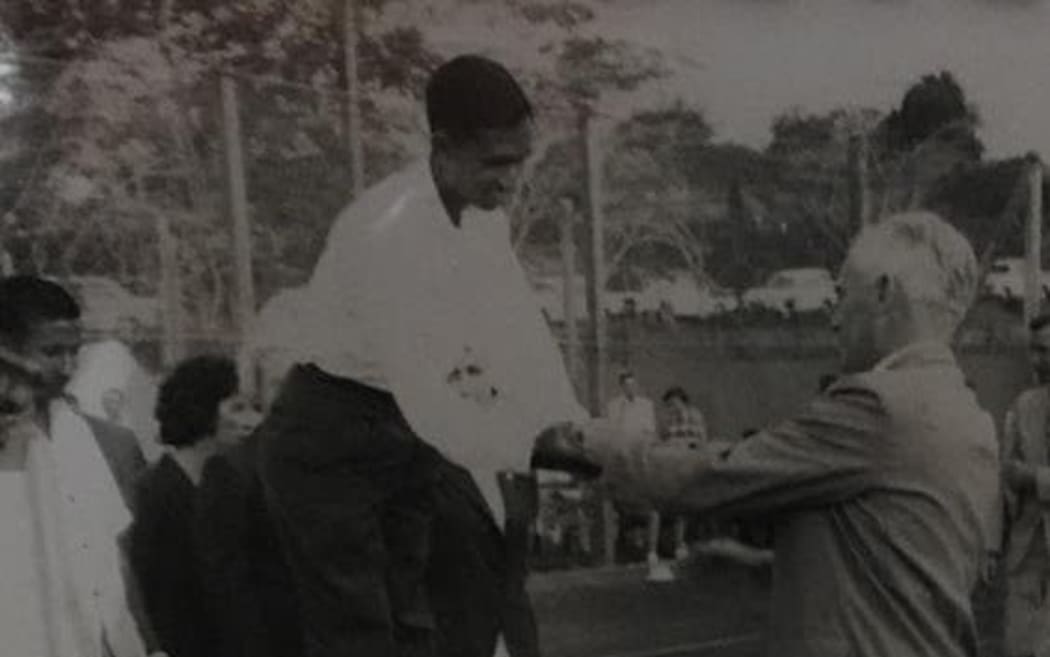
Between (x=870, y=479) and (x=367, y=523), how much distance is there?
54cm

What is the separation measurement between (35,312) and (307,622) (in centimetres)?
36

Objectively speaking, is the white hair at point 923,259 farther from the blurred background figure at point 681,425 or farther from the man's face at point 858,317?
the blurred background figure at point 681,425

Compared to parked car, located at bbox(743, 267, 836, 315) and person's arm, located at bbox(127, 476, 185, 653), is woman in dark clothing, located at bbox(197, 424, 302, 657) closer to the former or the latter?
person's arm, located at bbox(127, 476, 185, 653)

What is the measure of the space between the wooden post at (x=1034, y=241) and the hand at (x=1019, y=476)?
0.56 ft

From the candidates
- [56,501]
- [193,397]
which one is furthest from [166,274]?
[56,501]

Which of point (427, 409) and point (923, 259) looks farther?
point (923, 259)

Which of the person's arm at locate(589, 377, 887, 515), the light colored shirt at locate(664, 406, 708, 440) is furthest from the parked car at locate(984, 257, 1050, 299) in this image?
the light colored shirt at locate(664, 406, 708, 440)

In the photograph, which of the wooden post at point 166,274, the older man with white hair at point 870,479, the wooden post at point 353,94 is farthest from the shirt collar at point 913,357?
the wooden post at point 166,274

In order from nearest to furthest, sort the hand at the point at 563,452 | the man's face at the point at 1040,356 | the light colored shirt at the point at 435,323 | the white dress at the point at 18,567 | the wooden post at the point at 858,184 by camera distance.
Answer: the white dress at the point at 18,567, the light colored shirt at the point at 435,323, the hand at the point at 563,452, the wooden post at the point at 858,184, the man's face at the point at 1040,356

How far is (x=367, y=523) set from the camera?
1.71 metres

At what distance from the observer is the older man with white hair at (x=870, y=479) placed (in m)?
1.94

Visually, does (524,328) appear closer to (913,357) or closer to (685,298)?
(685,298)

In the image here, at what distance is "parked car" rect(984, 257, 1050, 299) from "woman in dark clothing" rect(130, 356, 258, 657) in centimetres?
90

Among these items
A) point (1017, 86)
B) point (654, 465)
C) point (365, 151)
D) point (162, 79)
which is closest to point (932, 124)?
point (1017, 86)
